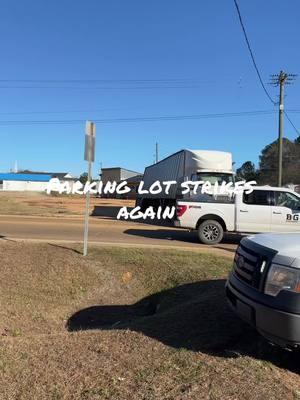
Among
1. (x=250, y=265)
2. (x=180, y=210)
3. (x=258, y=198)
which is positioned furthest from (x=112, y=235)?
(x=250, y=265)

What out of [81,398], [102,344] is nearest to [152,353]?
[102,344]

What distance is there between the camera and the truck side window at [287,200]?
14661 mm

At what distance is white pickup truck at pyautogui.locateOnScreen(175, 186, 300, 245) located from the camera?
1460 centimetres

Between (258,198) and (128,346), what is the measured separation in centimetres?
1068

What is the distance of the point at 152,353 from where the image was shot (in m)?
4.61

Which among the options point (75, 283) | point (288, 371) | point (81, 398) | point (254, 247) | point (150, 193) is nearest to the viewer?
point (81, 398)

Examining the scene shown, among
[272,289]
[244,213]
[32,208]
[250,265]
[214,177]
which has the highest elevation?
[214,177]

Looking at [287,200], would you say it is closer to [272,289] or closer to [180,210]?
[180,210]

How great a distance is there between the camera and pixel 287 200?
1469 centimetres

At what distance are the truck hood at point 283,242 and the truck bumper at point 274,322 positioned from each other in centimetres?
50

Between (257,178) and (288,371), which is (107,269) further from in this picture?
(257,178)

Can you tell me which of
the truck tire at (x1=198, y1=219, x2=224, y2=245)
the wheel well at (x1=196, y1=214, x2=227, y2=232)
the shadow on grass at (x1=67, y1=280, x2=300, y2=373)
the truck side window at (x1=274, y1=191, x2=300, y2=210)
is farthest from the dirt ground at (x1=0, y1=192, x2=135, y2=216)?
the shadow on grass at (x1=67, y1=280, x2=300, y2=373)

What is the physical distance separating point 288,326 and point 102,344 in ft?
6.20

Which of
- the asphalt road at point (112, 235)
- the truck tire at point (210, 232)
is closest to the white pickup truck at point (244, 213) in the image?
the truck tire at point (210, 232)
